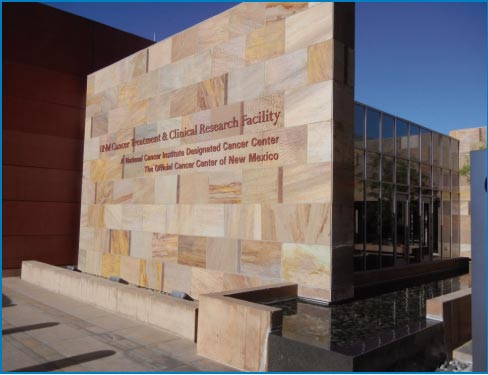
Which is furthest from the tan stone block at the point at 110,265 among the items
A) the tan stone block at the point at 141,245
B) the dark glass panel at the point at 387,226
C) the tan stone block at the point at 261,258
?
the dark glass panel at the point at 387,226

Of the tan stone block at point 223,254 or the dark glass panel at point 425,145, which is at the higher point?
the dark glass panel at point 425,145

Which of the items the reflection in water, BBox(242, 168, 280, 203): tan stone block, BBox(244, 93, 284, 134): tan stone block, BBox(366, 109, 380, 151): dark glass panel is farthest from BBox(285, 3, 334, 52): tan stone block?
the reflection in water

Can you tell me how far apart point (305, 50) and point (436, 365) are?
6357 millimetres

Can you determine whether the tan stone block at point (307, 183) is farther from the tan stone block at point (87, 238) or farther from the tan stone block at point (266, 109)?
the tan stone block at point (87, 238)

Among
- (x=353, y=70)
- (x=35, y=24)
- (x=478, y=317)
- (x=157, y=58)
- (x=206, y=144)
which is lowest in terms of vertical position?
(x=478, y=317)

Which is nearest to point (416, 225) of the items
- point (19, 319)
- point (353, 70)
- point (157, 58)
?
point (353, 70)

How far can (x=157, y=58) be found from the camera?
44.2 ft

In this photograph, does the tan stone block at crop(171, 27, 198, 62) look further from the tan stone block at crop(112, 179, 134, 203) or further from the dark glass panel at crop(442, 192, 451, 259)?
the dark glass panel at crop(442, 192, 451, 259)

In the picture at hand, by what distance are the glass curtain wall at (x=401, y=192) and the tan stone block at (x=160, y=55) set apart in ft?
18.3

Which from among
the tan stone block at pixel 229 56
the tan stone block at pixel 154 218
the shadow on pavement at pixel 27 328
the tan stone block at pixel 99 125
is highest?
the tan stone block at pixel 229 56

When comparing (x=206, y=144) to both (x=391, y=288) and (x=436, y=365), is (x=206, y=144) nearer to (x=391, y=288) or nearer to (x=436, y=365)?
(x=391, y=288)

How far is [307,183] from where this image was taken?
9219 millimetres

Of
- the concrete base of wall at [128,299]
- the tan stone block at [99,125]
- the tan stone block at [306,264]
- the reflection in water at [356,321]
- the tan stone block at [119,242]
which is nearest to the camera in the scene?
the reflection in water at [356,321]

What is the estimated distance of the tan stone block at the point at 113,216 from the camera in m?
14.3
